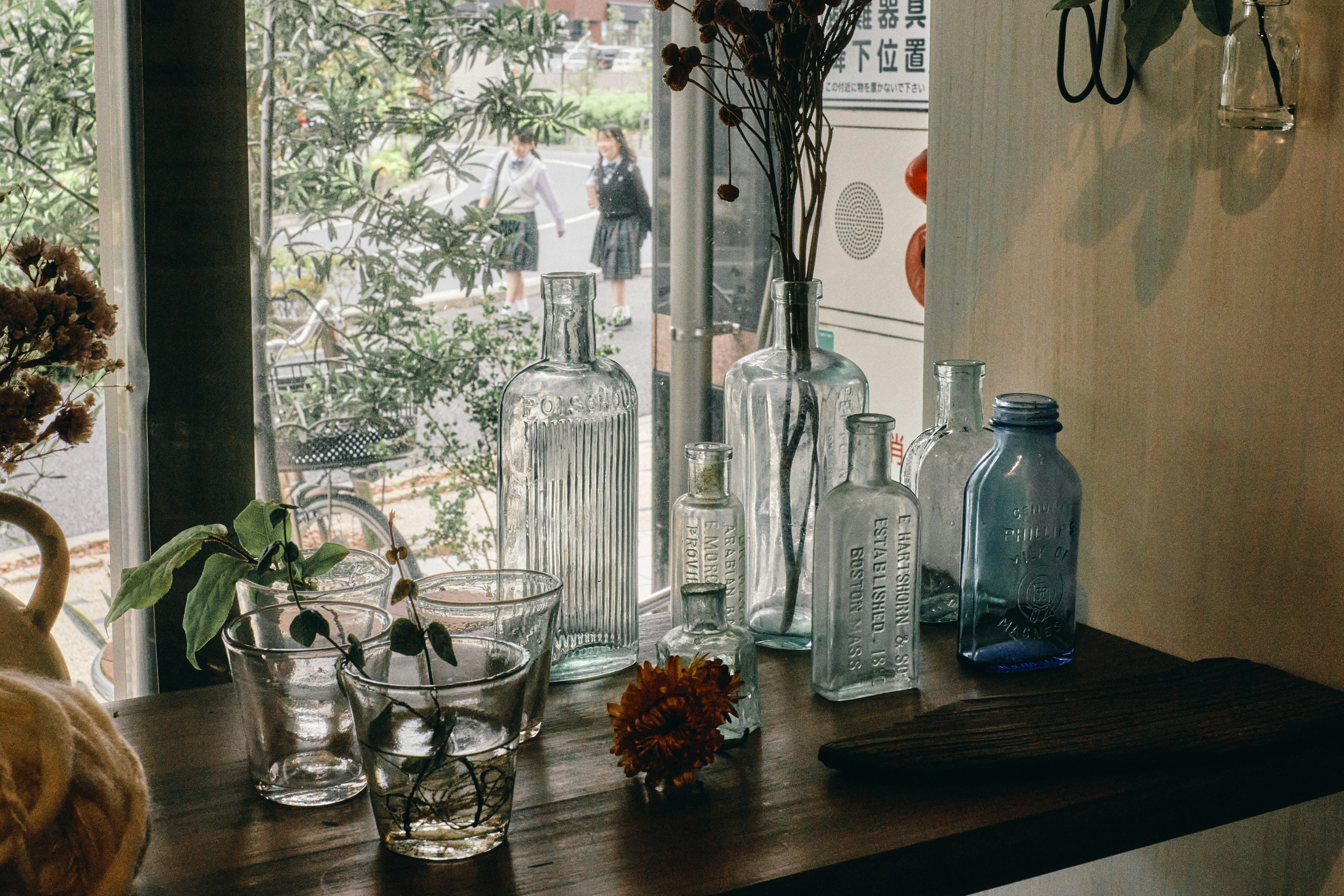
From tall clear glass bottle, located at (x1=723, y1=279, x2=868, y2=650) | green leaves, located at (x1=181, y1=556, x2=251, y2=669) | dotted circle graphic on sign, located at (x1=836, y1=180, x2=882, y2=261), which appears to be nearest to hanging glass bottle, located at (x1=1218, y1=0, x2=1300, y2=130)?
tall clear glass bottle, located at (x1=723, y1=279, x2=868, y2=650)

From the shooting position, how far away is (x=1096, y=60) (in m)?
1.10

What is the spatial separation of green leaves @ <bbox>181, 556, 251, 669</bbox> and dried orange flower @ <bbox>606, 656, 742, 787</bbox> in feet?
0.89

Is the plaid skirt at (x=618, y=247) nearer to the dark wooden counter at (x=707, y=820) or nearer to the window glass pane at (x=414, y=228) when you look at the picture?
the window glass pane at (x=414, y=228)

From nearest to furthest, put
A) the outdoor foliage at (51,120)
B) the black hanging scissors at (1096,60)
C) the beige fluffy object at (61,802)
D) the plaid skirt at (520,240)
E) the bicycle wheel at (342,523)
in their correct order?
the beige fluffy object at (61,802)
the black hanging scissors at (1096,60)
the outdoor foliage at (51,120)
the bicycle wheel at (342,523)
the plaid skirt at (520,240)

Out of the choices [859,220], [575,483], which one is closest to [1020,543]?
[575,483]

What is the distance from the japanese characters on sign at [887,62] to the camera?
7.89 feet

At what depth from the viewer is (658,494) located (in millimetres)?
2938

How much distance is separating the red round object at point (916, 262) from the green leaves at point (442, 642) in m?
1.80

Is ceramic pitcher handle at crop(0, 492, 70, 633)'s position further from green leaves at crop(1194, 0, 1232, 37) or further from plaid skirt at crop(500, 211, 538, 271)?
plaid skirt at crop(500, 211, 538, 271)

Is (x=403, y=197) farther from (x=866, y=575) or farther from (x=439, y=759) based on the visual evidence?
(x=439, y=759)

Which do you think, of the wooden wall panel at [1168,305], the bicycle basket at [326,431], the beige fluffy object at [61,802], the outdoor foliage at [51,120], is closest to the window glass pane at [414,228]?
the bicycle basket at [326,431]

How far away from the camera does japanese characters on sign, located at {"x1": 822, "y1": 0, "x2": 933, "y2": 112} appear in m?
2.41

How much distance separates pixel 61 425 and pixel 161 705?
25cm

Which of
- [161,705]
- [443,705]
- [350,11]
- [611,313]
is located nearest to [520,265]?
[611,313]
